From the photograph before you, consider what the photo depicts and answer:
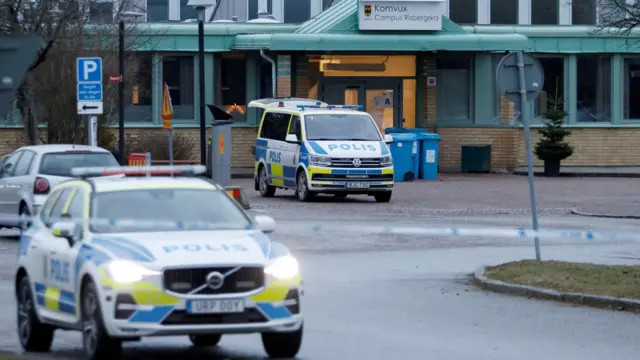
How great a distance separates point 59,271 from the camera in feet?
33.5

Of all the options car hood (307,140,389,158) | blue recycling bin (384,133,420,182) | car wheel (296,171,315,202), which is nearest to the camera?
car hood (307,140,389,158)

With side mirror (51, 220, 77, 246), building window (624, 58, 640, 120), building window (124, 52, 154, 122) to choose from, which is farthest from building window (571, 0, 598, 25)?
side mirror (51, 220, 77, 246)

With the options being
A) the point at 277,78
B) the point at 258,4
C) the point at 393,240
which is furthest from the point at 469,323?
the point at 258,4

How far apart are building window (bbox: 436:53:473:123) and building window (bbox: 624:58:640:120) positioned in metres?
5.49

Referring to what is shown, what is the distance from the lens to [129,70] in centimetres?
3703

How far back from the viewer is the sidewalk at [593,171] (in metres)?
40.0

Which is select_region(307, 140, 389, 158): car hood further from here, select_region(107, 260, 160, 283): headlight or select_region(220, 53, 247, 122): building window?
select_region(107, 260, 160, 283): headlight

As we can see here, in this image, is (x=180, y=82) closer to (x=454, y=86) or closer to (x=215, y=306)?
(x=454, y=86)

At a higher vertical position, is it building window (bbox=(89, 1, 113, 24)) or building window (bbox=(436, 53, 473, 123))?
building window (bbox=(89, 1, 113, 24))

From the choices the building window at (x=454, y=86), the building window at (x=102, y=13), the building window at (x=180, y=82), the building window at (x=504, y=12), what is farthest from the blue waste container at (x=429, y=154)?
the building window at (x=504, y=12)

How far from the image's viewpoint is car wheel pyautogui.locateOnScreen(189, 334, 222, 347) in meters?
10.9

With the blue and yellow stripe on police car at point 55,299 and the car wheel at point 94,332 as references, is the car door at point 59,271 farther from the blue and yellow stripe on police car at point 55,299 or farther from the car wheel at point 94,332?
the car wheel at point 94,332

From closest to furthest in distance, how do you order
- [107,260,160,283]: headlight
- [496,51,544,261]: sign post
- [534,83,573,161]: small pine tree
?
[107,260,160,283]: headlight → [496,51,544,261]: sign post → [534,83,573,161]: small pine tree

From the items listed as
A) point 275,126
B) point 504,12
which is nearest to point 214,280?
point 275,126
